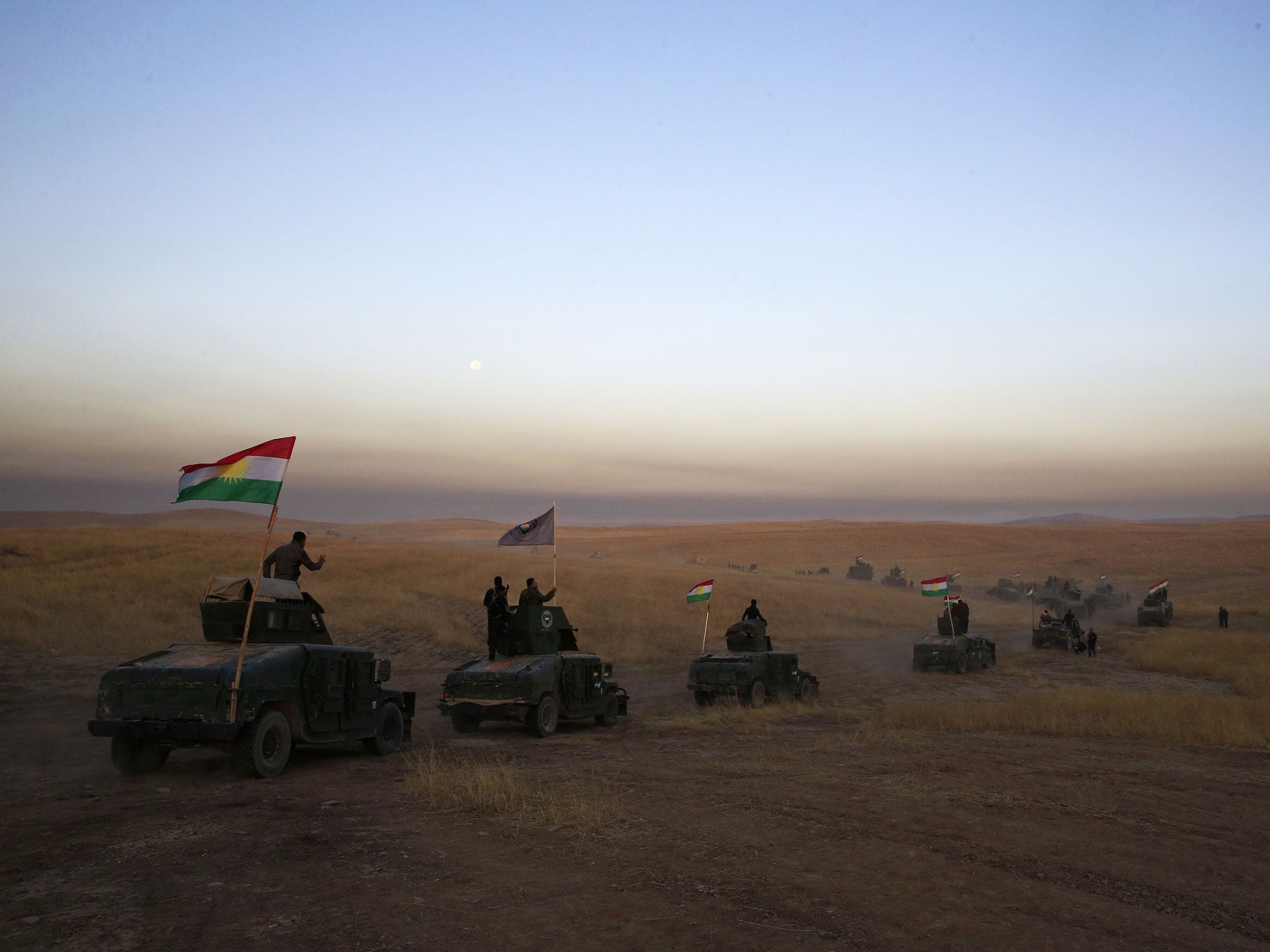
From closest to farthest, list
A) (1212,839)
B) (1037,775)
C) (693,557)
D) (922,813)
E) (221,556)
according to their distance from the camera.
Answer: (1212,839)
(922,813)
(1037,775)
(221,556)
(693,557)

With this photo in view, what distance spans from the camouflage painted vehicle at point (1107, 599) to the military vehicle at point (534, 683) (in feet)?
167

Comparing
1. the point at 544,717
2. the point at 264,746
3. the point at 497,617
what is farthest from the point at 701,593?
the point at 264,746

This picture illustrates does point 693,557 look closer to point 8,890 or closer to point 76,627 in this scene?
point 76,627

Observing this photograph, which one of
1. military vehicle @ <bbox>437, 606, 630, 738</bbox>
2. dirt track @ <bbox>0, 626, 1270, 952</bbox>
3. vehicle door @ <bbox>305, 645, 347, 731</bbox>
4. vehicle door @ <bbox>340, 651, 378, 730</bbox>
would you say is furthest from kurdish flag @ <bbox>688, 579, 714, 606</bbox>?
vehicle door @ <bbox>305, 645, 347, 731</bbox>

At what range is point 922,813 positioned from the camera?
10008 millimetres

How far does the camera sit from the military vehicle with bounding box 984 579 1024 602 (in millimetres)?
67375

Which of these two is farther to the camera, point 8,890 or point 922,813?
point 922,813

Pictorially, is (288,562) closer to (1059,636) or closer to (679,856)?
(679,856)

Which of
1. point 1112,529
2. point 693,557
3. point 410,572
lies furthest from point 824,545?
point 410,572

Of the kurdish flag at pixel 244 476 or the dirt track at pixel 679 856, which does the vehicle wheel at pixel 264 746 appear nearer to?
the dirt track at pixel 679 856

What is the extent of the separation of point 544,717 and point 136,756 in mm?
6837

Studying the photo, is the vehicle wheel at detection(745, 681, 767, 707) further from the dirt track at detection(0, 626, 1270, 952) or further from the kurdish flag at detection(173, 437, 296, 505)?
the kurdish flag at detection(173, 437, 296, 505)

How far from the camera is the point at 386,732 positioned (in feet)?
48.5

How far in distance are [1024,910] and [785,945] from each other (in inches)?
82.6
